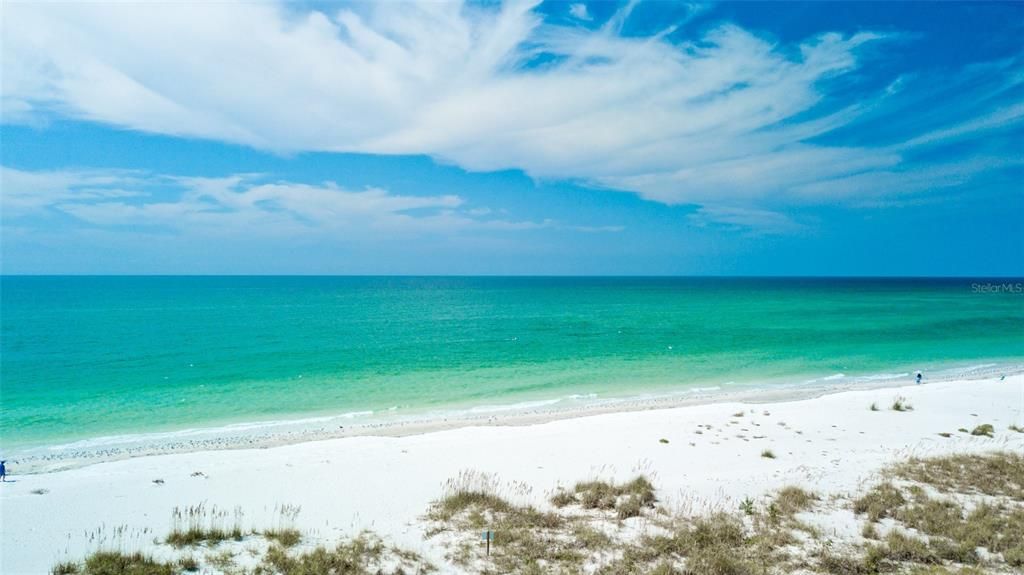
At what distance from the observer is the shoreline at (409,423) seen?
19.1 meters

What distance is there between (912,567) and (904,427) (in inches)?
575

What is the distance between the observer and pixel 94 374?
108 feet

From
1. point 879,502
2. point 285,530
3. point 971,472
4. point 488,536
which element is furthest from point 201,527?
point 971,472

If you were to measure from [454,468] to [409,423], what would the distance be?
29.1ft

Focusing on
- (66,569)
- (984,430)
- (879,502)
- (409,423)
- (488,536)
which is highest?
(488,536)

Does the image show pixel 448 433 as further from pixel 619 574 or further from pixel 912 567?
pixel 912 567

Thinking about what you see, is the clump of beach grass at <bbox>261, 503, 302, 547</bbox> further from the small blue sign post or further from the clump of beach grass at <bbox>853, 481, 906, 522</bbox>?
the clump of beach grass at <bbox>853, 481, 906, 522</bbox>

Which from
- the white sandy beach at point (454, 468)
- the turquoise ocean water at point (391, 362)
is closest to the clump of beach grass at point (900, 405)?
the white sandy beach at point (454, 468)

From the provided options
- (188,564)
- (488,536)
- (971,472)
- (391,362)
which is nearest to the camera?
(188,564)

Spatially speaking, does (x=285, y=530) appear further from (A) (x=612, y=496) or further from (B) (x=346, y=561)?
(A) (x=612, y=496)

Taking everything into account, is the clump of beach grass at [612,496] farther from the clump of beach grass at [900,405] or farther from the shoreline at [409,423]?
the clump of beach grass at [900,405]

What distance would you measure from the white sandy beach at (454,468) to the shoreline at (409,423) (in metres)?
1.41

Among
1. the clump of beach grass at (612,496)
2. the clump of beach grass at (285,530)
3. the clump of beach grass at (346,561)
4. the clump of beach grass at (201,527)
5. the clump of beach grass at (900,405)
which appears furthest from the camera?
the clump of beach grass at (900,405)

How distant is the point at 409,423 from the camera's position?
23.7m
